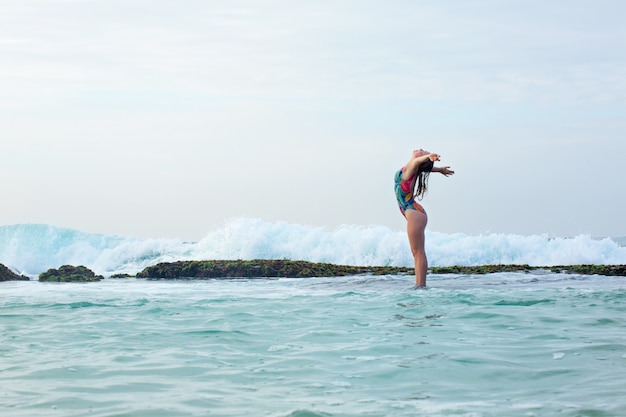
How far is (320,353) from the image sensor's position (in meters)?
7.29

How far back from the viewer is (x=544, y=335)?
8.24m

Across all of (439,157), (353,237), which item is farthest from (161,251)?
(439,157)

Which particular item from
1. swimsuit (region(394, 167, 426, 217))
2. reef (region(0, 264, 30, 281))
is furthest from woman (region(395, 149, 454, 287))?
reef (region(0, 264, 30, 281))

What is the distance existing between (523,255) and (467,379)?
18548 mm

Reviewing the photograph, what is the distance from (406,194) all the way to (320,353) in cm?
649

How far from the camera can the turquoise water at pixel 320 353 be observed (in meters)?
5.36

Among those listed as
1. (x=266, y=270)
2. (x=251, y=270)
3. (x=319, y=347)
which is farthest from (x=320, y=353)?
(x=251, y=270)

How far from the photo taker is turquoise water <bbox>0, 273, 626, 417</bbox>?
536 cm

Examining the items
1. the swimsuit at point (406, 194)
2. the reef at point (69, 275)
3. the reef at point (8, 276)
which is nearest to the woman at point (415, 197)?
the swimsuit at point (406, 194)

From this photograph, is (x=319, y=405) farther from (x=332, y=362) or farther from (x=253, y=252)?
(x=253, y=252)

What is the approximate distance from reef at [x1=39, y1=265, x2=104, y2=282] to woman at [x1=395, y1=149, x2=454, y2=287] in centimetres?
785

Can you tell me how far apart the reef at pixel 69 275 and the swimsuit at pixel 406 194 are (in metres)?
7.78

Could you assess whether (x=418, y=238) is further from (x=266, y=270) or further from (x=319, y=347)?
(x=319, y=347)

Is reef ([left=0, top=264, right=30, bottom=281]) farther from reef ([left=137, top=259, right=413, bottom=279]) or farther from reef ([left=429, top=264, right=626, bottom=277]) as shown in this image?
reef ([left=429, top=264, right=626, bottom=277])
